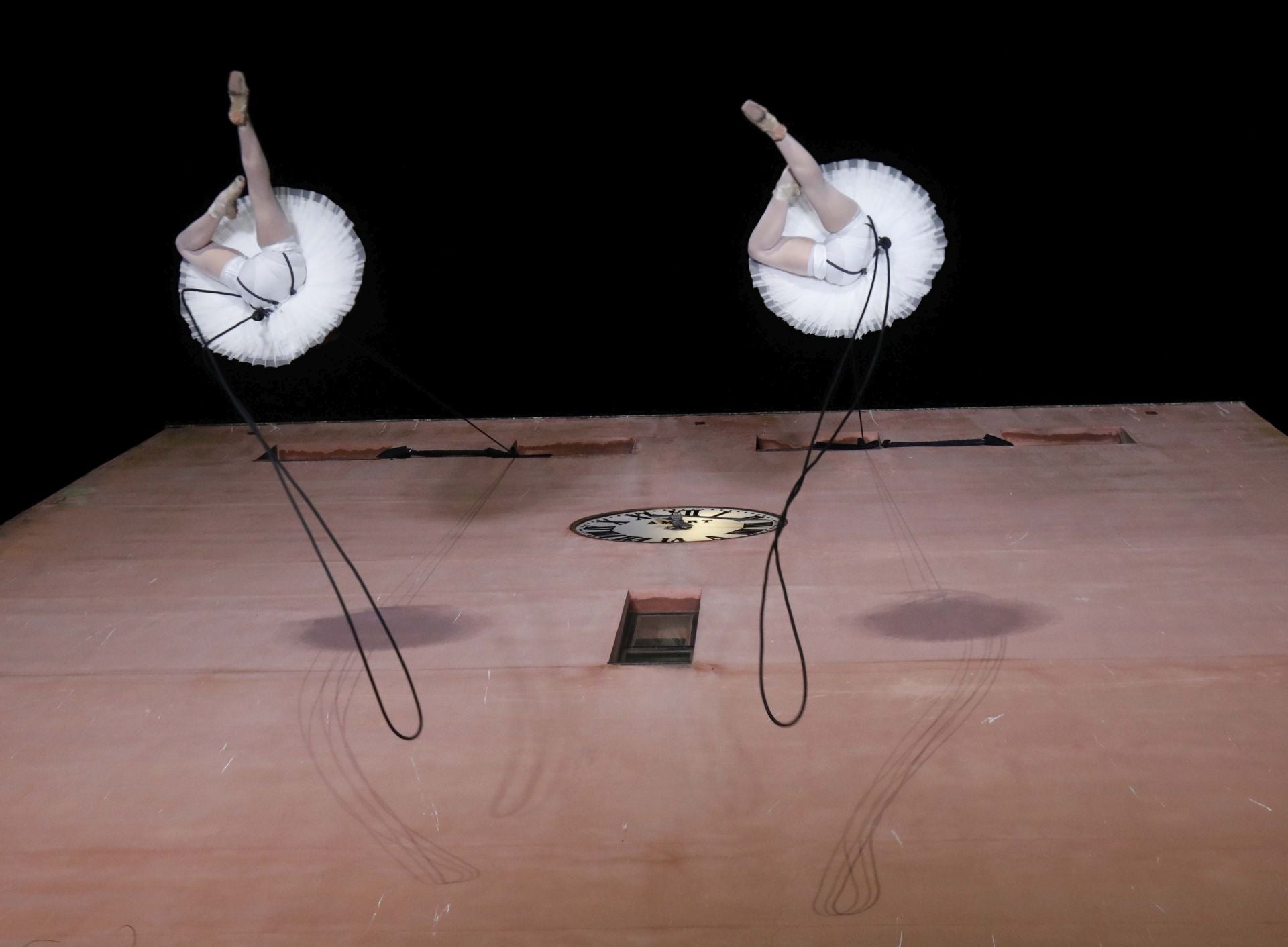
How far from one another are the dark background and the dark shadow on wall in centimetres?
257

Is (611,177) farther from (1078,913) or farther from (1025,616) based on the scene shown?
(1078,913)

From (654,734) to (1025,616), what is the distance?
1.24 m

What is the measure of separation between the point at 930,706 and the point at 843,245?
1640 mm

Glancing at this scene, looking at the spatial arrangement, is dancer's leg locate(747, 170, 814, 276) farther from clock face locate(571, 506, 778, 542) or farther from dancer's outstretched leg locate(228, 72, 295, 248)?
dancer's outstretched leg locate(228, 72, 295, 248)

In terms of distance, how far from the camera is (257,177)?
148 inches

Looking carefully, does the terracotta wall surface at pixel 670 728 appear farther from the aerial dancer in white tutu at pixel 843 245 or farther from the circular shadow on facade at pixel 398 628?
the aerial dancer in white tutu at pixel 843 245

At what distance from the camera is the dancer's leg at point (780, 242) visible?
3.86 meters

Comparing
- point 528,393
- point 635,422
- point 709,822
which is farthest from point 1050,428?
point 709,822

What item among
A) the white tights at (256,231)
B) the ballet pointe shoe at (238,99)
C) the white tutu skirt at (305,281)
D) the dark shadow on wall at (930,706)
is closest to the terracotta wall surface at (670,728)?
the dark shadow on wall at (930,706)

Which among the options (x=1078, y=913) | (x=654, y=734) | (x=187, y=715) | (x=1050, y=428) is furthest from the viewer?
(x=1050, y=428)

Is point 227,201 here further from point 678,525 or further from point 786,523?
point 786,523

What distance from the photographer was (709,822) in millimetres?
2504

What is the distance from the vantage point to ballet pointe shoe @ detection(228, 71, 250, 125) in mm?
3311

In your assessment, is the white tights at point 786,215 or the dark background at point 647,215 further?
the dark background at point 647,215
